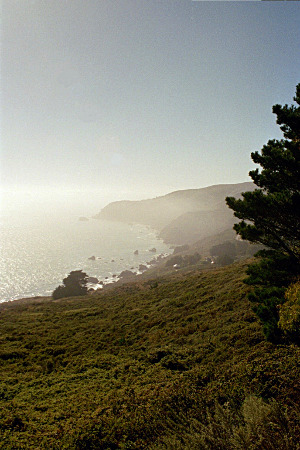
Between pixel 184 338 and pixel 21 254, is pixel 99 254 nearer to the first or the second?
pixel 21 254

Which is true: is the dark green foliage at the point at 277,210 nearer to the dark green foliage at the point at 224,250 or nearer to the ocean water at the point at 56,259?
the dark green foliage at the point at 224,250

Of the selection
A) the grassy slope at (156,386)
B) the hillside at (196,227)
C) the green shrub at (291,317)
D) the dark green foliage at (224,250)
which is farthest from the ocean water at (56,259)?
the green shrub at (291,317)

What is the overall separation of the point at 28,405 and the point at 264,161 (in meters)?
15.9

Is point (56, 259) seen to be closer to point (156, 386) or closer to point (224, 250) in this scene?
→ point (224, 250)

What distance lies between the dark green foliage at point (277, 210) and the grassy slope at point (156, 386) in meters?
2.99

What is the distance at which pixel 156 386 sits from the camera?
7.92m

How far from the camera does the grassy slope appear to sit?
4855 millimetres

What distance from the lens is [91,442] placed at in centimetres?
555

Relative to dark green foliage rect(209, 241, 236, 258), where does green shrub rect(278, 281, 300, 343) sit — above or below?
above

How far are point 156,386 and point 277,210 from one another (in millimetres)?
9615

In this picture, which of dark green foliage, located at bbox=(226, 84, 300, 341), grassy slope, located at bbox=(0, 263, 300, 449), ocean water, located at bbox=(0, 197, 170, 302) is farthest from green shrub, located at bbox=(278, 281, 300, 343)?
ocean water, located at bbox=(0, 197, 170, 302)

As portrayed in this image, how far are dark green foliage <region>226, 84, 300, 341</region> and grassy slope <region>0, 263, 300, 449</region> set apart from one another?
118 inches

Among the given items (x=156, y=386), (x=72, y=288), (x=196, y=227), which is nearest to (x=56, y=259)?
(x=72, y=288)

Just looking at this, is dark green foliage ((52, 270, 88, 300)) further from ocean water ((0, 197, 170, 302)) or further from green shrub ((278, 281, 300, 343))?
green shrub ((278, 281, 300, 343))
